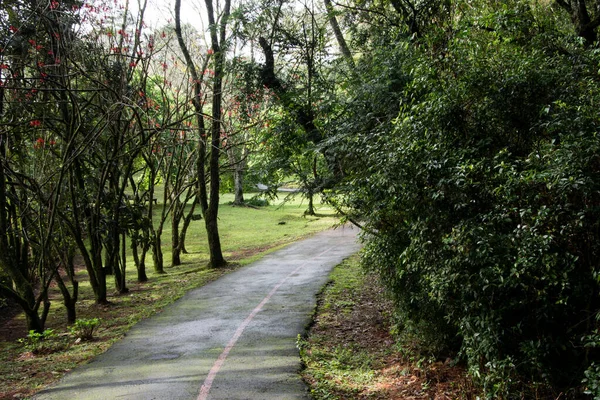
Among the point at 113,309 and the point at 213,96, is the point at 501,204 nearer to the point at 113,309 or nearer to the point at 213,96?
the point at 113,309

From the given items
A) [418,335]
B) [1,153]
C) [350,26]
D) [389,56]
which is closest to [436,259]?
[418,335]

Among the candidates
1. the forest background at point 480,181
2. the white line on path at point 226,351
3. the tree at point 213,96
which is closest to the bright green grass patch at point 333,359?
the forest background at point 480,181

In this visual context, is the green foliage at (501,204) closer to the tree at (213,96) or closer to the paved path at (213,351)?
the paved path at (213,351)

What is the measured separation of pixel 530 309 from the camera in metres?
5.72

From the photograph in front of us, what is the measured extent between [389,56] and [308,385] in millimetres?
7881

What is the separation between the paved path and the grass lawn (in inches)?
21.8

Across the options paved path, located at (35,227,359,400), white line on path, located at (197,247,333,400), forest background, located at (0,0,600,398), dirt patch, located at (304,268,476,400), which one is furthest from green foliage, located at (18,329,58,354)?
dirt patch, located at (304,268,476,400)

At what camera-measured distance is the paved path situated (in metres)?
7.38

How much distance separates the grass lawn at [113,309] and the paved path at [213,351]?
55 cm

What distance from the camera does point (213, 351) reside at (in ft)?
30.2

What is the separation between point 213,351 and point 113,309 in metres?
6.85

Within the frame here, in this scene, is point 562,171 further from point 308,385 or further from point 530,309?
point 308,385

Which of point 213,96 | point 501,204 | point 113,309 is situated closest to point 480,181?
point 501,204

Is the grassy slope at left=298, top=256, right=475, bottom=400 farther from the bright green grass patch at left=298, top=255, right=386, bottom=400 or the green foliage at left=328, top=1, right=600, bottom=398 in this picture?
the green foliage at left=328, top=1, right=600, bottom=398
